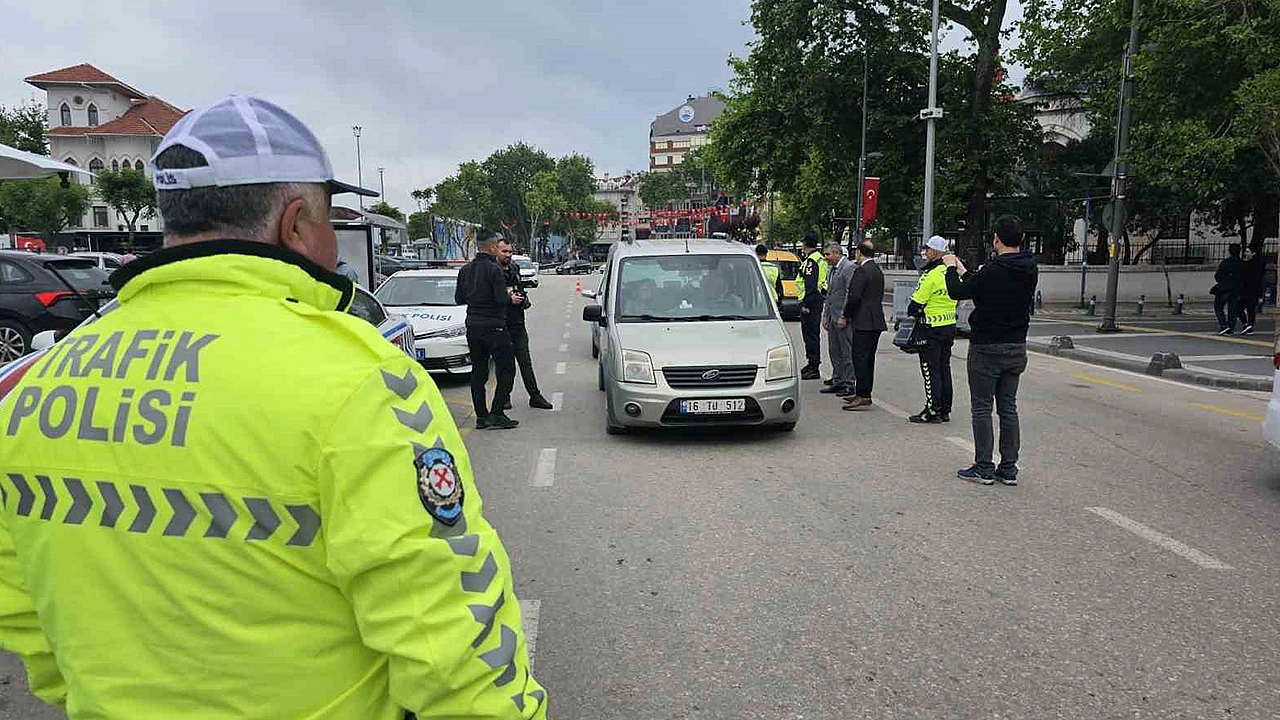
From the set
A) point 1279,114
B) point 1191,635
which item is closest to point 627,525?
point 1191,635

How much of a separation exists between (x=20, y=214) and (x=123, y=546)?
185ft

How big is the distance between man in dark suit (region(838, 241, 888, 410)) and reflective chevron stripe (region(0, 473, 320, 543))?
9.36 metres

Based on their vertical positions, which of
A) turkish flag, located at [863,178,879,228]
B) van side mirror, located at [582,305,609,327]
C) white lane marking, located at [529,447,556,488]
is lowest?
white lane marking, located at [529,447,556,488]

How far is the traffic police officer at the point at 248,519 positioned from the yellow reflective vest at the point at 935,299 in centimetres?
830

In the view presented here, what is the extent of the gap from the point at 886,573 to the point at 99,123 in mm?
80370

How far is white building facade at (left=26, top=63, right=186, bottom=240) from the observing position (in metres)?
67.1

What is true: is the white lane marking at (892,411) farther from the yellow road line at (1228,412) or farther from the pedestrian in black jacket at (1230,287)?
the pedestrian in black jacket at (1230,287)

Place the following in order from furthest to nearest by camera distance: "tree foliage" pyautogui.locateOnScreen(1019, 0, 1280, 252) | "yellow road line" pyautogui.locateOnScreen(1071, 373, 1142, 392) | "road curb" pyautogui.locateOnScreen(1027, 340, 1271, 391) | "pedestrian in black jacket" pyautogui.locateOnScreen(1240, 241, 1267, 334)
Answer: "pedestrian in black jacket" pyautogui.locateOnScreen(1240, 241, 1267, 334) < "tree foliage" pyautogui.locateOnScreen(1019, 0, 1280, 252) < "road curb" pyautogui.locateOnScreen(1027, 340, 1271, 391) < "yellow road line" pyautogui.locateOnScreen(1071, 373, 1142, 392)

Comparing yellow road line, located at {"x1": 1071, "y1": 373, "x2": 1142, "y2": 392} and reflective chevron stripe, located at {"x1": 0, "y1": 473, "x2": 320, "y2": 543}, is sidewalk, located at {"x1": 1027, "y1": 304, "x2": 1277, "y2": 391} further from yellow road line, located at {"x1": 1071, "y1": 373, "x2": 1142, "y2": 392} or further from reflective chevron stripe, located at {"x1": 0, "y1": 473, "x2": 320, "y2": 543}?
reflective chevron stripe, located at {"x1": 0, "y1": 473, "x2": 320, "y2": 543}

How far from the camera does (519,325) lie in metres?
10.1

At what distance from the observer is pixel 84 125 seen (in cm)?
6988

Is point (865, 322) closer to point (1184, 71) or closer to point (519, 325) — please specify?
point (519, 325)

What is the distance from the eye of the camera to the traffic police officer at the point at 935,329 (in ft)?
29.8

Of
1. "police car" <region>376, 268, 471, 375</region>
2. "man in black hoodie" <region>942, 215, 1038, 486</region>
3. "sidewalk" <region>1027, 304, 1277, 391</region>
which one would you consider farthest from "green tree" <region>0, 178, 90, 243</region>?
"man in black hoodie" <region>942, 215, 1038, 486</region>
